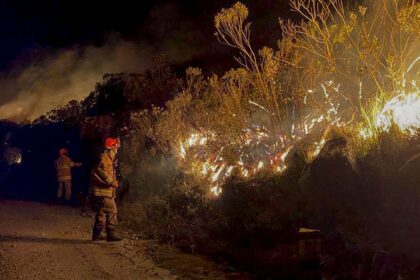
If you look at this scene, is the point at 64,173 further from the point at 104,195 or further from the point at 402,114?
the point at 402,114

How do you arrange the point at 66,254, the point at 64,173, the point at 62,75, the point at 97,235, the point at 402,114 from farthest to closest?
the point at 62,75 < the point at 64,173 < the point at 97,235 < the point at 66,254 < the point at 402,114

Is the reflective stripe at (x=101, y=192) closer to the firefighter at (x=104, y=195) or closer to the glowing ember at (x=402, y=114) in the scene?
the firefighter at (x=104, y=195)

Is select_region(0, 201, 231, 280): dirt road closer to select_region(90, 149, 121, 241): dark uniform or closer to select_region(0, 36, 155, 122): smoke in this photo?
select_region(90, 149, 121, 241): dark uniform

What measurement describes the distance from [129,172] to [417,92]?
31.5ft

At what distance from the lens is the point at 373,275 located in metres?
6.86

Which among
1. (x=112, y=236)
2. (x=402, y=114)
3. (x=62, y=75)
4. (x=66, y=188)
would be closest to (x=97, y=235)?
(x=112, y=236)

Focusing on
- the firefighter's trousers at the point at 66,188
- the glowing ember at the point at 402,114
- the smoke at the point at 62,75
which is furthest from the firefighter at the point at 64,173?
the glowing ember at the point at 402,114

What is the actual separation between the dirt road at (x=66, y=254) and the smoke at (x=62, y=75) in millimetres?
10392

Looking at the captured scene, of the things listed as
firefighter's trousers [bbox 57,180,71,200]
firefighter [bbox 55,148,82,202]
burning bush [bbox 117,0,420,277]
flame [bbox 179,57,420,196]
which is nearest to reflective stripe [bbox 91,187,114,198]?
burning bush [bbox 117,0,420,277]

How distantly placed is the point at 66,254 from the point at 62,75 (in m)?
16.4

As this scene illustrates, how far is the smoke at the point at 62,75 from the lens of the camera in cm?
2242

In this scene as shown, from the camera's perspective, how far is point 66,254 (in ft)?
29.9

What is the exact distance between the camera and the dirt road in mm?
7879

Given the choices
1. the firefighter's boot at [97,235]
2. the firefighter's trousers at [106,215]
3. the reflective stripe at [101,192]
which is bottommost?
the firefighter's boot at [97,235]
